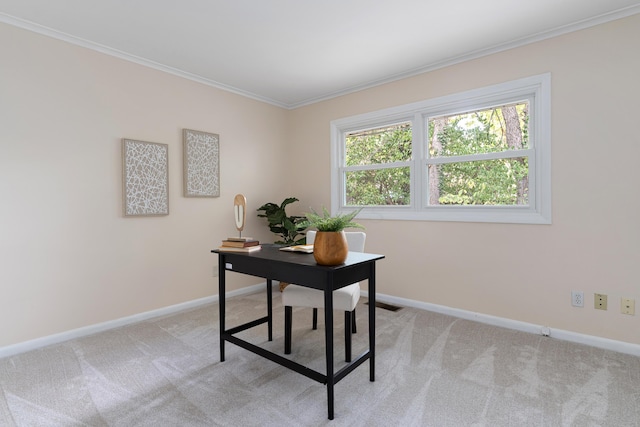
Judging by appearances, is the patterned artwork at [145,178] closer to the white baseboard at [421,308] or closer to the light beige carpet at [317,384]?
the white baseboard at [421,308]

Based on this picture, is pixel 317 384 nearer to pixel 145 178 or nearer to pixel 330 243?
pixel 330 243

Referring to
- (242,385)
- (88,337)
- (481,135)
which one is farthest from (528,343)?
(88,337)

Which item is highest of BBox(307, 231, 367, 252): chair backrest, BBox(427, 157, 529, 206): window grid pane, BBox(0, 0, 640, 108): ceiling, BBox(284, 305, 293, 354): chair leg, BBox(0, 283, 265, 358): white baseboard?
BBox(0, 0, 640, 108): ceiling

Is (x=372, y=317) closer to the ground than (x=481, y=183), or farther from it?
closer to the ground

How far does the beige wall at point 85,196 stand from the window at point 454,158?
1614mm

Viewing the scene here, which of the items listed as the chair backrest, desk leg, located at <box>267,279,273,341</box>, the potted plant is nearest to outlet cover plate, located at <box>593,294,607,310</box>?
the chair backrest

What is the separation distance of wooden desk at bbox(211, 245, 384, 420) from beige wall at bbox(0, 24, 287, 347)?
1.29m

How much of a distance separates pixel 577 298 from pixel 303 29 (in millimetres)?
2934

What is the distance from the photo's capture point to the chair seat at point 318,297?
6.82ft

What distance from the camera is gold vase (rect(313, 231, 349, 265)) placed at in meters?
1.69

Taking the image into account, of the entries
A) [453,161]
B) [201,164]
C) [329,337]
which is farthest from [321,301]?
[201,164]

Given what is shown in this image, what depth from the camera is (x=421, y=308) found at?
329 cm

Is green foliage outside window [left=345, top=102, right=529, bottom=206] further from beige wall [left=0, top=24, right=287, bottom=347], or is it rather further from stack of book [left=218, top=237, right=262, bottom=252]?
stack of book [left=218, top=237, right=262, bottom=252]

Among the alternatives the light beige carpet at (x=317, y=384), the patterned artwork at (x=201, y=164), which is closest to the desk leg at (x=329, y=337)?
the light beige carpet at (x=317, y=384)
